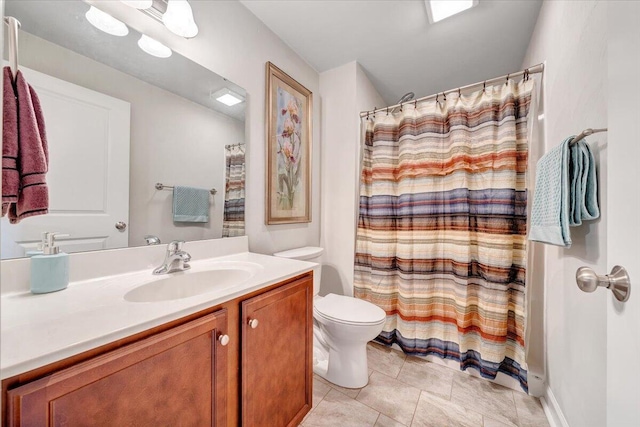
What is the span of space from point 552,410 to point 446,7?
7.65 feet

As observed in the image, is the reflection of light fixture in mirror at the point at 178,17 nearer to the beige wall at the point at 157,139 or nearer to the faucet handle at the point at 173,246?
the beige wall at the point at 157,139

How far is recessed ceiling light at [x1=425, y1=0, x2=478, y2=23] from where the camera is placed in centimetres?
142

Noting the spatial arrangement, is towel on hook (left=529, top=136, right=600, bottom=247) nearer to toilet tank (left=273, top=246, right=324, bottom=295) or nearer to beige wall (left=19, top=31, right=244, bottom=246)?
toilet tank (left=273, top=246, right=324, bottom=295)

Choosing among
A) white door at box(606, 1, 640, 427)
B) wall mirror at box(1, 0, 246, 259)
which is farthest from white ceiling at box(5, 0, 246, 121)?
white door at box(606, 1, 640, 427)

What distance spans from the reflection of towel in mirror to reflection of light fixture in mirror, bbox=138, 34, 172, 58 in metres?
0.49

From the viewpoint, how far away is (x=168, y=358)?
2.12ft

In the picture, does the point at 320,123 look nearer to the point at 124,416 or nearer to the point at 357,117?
the point at 357,117

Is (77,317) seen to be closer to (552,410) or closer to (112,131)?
(112,131)

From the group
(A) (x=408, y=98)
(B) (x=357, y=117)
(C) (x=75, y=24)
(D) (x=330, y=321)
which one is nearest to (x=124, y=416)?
(D) (x=330, y=321)

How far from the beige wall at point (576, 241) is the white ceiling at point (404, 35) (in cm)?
29

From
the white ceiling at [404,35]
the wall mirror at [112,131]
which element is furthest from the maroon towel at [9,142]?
the white ceiling at [404,35]

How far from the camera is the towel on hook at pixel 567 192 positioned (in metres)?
0.88

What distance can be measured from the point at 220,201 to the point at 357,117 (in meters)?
1.32

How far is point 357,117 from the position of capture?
2020mm
